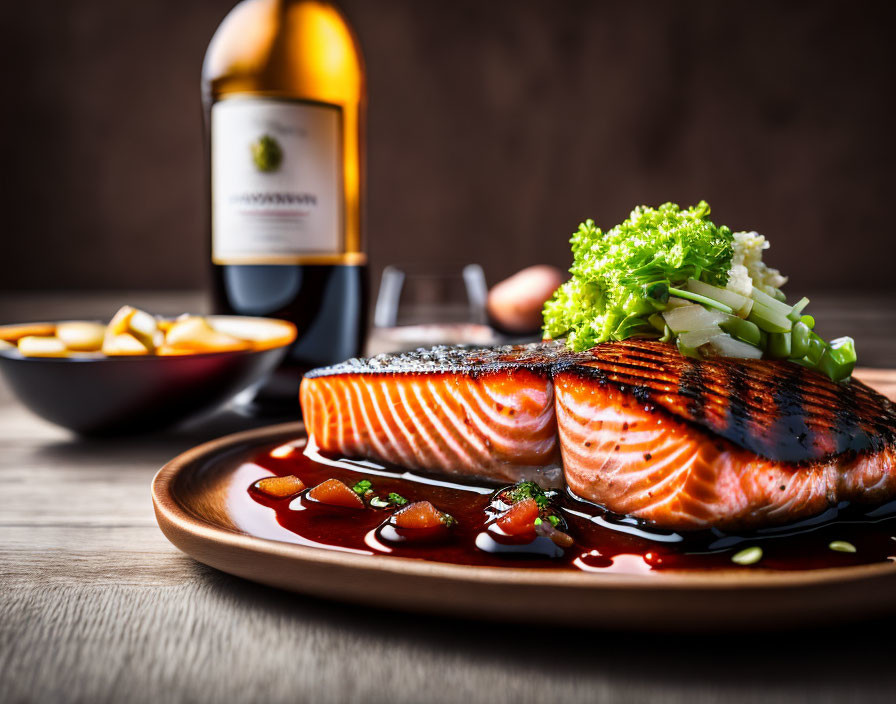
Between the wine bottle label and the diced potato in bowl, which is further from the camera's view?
the wine bottle label

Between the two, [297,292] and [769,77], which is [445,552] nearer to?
[297,292]

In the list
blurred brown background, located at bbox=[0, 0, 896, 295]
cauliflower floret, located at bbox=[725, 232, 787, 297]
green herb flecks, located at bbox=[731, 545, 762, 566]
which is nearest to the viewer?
green herb flecks, located at bbox=[731, 545, 762, 566]

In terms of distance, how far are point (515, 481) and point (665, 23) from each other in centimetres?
521

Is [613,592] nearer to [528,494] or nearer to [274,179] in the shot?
[528,494]

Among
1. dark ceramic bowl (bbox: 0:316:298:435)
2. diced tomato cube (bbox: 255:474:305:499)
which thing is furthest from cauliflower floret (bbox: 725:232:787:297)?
dark ceramic bowl (bbox: 0:316:298:435)

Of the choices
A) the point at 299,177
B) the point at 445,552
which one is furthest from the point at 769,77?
the point at 445,552

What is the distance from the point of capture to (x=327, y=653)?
2.27ft

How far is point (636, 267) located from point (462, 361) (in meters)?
0.31

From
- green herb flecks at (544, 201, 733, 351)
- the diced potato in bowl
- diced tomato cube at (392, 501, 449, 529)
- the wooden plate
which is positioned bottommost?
diced tomato cube at (392, 501, 449, 529)

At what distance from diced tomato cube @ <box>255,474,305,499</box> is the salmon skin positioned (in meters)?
0.21

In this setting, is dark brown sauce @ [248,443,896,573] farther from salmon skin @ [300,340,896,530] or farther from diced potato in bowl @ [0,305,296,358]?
diced potato in bowl @ [0,305,296,358]

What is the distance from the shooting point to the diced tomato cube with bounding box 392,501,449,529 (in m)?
0.90

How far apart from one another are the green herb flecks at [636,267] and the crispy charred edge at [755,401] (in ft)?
0.26

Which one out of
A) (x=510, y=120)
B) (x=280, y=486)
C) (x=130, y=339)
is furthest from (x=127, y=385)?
(x=510, y=120)
